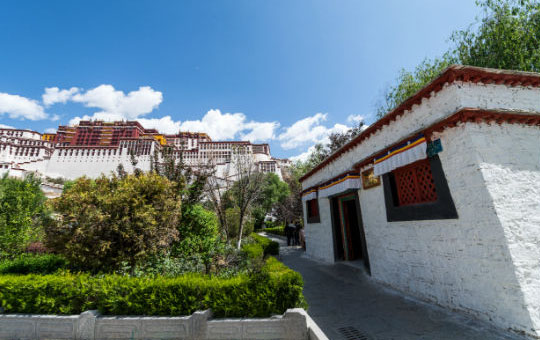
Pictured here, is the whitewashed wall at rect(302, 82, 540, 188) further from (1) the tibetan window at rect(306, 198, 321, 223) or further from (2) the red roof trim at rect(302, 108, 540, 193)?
(1) the tibetan window at rect(306, 198, 321, 223)

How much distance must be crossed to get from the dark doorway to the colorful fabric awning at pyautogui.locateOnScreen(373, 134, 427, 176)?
11.1 feet

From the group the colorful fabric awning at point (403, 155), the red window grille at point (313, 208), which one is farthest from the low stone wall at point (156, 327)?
the red window grille at point (313, 208)

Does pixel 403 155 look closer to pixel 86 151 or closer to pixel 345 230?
pixel 345 230

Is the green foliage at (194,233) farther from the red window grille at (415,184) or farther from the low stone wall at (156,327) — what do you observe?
the red window grille at (415,184)

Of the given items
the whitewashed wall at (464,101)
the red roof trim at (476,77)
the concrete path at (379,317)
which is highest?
the red roof trim at (476,77)

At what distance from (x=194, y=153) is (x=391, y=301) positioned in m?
82.0

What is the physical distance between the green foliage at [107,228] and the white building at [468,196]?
6.54 meters

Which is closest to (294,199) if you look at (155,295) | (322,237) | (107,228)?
(322,237)

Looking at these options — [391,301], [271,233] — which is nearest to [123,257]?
[391,301]

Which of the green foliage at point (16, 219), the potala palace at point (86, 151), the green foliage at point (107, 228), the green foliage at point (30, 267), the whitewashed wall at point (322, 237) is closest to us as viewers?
the green foliage at point (107, 228)

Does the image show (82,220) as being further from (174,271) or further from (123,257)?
(174,271)

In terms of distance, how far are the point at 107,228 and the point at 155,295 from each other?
8.14 ft

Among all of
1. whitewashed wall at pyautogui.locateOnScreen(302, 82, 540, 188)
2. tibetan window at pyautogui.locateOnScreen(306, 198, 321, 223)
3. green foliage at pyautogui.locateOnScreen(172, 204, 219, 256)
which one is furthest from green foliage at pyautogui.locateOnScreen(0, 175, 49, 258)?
whitewashed wall at pyautogui.locateOnScreen(302, 82, 540, 188)

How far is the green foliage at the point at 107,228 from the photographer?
17.6 ft
